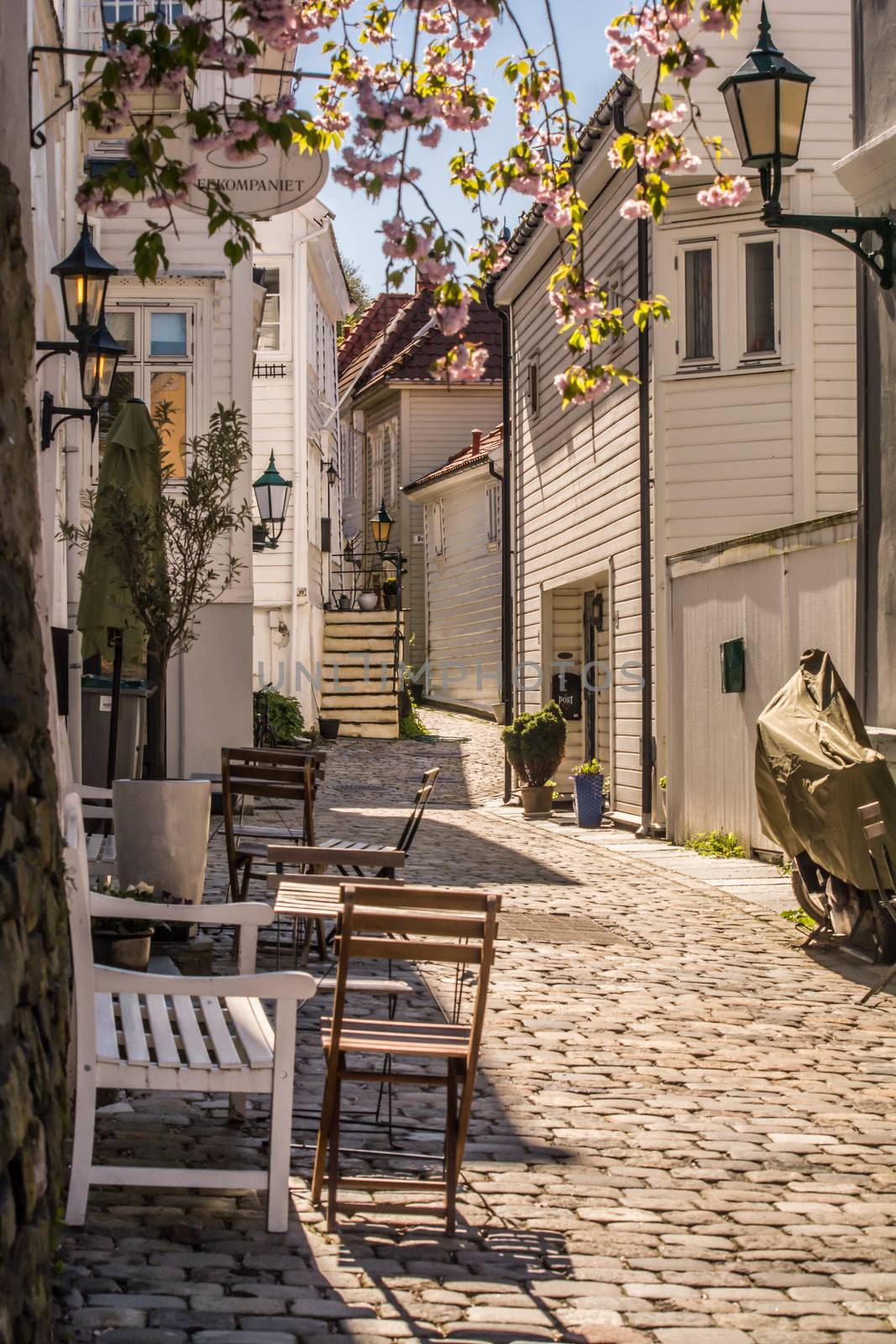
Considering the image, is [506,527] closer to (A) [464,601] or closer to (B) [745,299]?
(B) [745,299]

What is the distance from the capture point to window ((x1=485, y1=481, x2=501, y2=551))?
103ft

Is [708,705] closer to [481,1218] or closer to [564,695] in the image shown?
[564,695]

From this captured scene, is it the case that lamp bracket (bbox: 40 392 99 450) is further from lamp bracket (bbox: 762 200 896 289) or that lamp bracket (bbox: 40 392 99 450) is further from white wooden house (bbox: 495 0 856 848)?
white wooden house (bbox: 495 0 856 848)

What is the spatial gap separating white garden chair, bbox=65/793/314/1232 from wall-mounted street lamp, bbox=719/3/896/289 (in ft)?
19.8

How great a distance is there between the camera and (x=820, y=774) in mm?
9164

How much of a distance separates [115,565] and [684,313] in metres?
8.28

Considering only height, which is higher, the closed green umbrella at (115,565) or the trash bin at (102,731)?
the closed green umbrella at (115,565)

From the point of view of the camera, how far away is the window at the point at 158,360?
59.4ft

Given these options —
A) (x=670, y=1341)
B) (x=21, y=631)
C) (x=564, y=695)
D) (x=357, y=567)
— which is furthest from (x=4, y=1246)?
(x=357, y=567)

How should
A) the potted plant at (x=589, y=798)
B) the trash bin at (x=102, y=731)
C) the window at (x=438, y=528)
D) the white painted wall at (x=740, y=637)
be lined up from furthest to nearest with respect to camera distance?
the window at (x=438, y=528)
the potted plant at (x=589, y=798)
the trash bin at (x=102, y=731)
the white painted wall at (x=740, y=637)

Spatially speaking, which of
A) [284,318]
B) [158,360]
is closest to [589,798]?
[158,360]

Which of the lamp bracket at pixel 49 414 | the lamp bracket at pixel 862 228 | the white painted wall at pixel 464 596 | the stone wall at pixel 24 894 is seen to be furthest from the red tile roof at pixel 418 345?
the stone wall at pixel 24 894

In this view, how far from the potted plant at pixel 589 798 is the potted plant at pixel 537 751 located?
1.26 metres

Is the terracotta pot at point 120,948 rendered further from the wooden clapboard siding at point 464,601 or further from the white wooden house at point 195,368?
the wooden clapboard siding at point 464,601
